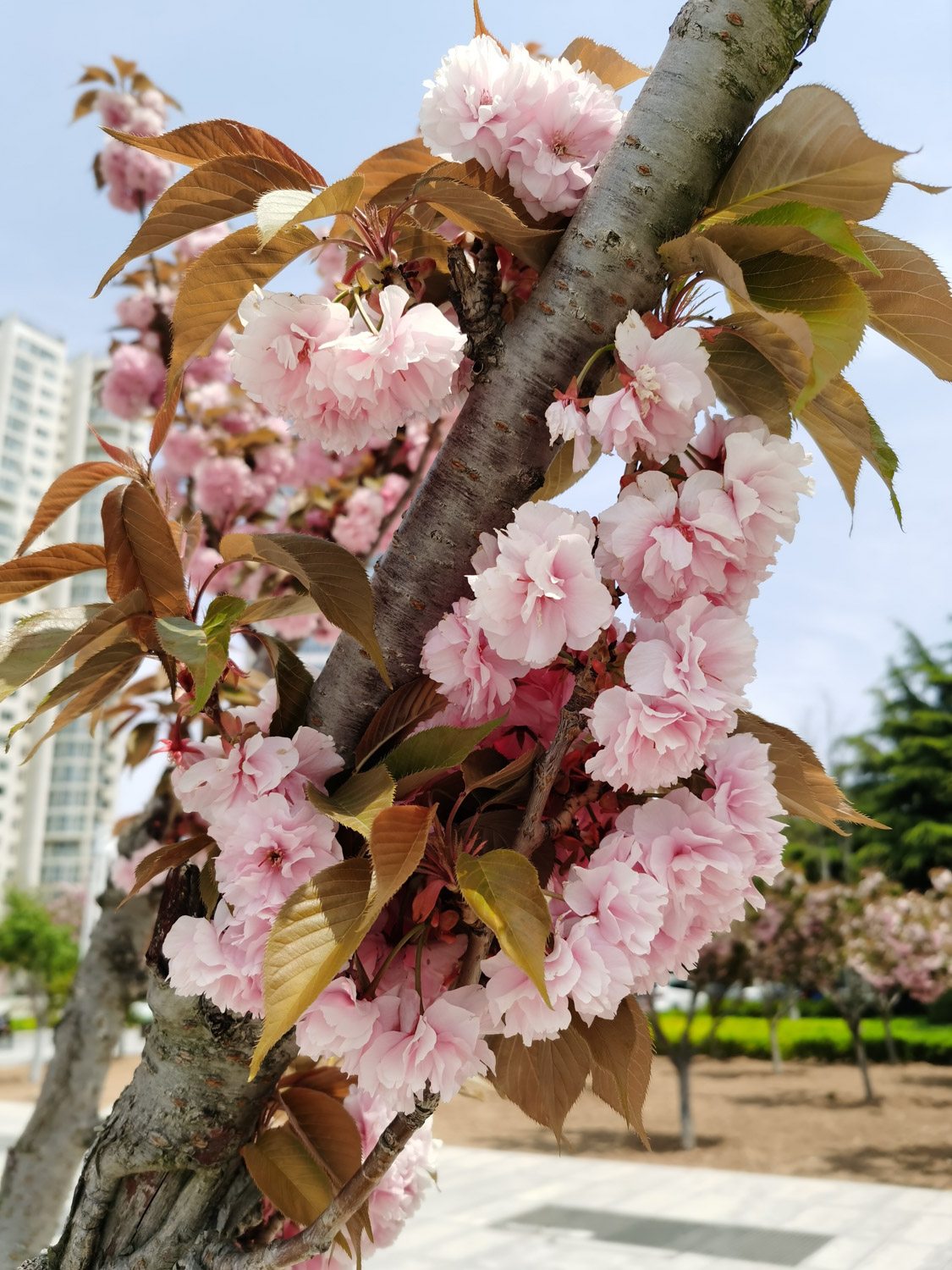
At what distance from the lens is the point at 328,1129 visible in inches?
34.6

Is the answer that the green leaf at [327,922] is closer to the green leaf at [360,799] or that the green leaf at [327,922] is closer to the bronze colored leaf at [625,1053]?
the green leaf at [360,799]

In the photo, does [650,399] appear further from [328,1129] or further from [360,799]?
[328,1129]

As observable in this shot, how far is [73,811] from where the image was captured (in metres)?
48.9

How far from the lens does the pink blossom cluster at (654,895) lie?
1.87 feet

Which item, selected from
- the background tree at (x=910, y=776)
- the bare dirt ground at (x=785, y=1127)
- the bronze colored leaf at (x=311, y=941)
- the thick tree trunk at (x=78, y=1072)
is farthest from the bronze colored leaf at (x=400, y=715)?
the background tree at (x=910, y=776)

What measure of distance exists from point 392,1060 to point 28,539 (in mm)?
500

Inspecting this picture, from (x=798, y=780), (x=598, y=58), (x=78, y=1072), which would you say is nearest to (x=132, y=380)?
(x=78, y=1072)

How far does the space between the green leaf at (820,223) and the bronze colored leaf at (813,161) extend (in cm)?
3

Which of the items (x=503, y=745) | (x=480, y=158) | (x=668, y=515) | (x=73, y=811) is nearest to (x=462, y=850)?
(x=503, y=745)

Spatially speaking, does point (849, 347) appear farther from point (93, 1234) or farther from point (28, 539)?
point (93, 1234)

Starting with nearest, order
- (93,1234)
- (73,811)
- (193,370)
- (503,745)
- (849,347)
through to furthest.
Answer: (849,347) → (503,745) → (93,1234) → (193,370) → (73,811)

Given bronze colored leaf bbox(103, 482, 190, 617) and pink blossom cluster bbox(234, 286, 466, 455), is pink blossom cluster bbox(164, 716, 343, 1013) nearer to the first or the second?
bronze colored leaf bbox(103, 482, 190, 617)

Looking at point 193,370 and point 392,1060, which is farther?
point 193,370

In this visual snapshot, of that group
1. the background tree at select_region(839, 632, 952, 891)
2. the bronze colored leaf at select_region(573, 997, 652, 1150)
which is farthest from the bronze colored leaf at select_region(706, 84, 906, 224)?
the background tree at select_region(839, 632, 952, 891)
